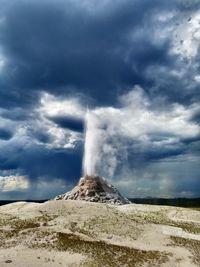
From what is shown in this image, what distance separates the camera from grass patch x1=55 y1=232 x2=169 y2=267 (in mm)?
50812

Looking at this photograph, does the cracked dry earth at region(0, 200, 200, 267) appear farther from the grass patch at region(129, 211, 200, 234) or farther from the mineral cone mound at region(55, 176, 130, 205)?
the mineral cone mound at region(55, 176, 130, 205)

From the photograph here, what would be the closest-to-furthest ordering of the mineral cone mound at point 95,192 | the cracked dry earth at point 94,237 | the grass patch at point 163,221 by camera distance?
1. the cracked dry earth at point 94,237
2. the grass patch at point 163,221
3. the mineral cone mound at point 95,192

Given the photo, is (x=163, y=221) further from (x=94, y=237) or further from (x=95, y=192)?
(x=95, y=192)

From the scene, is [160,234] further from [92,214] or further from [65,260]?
[65,260]

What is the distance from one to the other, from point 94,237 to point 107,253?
698 centimetres

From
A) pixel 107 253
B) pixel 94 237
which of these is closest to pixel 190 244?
pixel 94 237

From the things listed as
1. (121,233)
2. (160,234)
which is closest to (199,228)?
(160,234)

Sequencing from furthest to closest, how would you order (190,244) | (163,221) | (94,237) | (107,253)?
1. (163,221)
2. (190,244)
3. (94,237)
4. (107,253)

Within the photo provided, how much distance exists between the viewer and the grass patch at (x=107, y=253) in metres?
50.8

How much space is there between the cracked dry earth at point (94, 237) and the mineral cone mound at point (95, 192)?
1669 cm

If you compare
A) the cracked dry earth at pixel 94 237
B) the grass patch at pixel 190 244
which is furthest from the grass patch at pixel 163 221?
the grass patch at pixel 190 244

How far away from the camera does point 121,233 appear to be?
206 ft

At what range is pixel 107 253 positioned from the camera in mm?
53156

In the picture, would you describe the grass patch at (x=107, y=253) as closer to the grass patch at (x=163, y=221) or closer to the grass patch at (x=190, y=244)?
the grass patch at (x=190, y=244)
